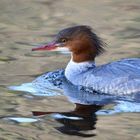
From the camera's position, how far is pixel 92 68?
35.6 ft


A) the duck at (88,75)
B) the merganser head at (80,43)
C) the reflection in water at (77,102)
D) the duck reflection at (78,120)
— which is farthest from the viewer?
the merganser head at (80,43)

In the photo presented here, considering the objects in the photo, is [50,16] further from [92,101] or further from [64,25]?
[92,101]

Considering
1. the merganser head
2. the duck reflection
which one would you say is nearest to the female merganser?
the merganser head

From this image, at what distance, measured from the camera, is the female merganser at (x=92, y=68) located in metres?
10.3

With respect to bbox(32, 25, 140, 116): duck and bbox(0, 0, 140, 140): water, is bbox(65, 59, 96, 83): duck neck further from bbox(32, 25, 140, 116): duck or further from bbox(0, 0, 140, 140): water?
bbox(0, 0, 140, 140): water

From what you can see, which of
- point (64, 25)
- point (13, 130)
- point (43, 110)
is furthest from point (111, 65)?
point (64, 25)

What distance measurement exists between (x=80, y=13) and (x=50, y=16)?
576mm

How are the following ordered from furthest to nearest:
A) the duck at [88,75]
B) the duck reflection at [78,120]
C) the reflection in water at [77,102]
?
the duck at [88,75] → the reflection in water at [77,102] → the duck reflection at [78,120]

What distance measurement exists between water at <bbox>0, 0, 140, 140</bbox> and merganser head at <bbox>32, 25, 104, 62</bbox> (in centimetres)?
59

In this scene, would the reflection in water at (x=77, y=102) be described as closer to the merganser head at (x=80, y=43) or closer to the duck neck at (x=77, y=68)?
the duck neck at (x=77, y=68)

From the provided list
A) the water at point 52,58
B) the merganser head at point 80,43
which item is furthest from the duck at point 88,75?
the water at point 52,58

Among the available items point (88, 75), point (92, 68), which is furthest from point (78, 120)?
point (92, 68)

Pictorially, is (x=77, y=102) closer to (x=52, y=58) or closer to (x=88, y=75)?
(x=88, y=75)

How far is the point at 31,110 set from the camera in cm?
950
